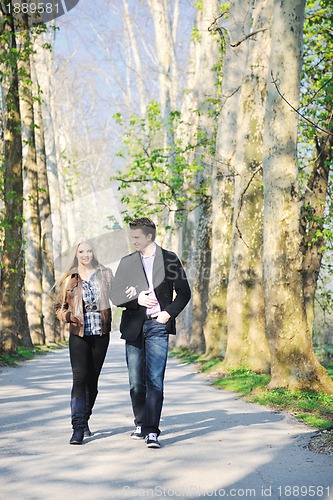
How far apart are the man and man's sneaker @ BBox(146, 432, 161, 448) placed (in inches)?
3.3

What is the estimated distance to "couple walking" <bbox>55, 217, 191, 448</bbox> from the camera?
26.0 ft

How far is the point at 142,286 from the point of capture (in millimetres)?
8008

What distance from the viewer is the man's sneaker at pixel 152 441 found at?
7559mm

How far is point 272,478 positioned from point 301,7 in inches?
303

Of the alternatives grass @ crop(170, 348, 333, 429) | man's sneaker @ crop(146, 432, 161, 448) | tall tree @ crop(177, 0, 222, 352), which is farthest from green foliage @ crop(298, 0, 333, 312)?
man's sneaker @ crop(146, 432, 161, 448)

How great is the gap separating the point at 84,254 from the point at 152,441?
193 centimetres

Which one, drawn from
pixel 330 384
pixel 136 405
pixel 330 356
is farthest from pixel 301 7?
pixel 330 356

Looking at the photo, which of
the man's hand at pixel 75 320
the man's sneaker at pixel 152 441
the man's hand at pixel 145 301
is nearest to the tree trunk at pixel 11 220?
the man's hand at pixel 75 320

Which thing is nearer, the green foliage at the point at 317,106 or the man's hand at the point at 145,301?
the man's hand at the point at 145,301

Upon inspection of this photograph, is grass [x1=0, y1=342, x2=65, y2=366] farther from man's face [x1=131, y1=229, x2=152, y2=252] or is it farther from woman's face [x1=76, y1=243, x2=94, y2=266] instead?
man's face [x1=131, y1=229, x2=152, y2=252]

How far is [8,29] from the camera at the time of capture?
19.0 m

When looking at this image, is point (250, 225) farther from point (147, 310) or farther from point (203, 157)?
point (147, 310)

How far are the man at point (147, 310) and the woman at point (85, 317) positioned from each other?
0.21 meters

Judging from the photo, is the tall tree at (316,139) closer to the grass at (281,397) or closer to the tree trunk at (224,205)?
the tree trunk at (224,205)
